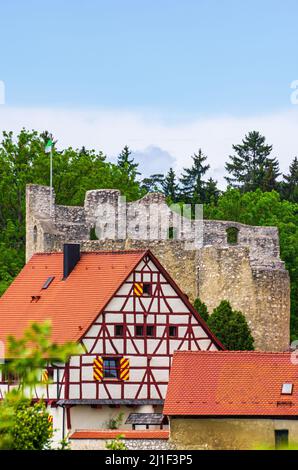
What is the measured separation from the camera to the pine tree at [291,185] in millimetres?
92925

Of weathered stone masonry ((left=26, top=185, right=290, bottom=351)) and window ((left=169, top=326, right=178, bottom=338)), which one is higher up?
weathered stone masonry ((left=26, top=185, right=290, bottom=351))

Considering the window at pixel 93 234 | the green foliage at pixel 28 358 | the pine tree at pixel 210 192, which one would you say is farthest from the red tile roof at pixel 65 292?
the pine tree at pixel 210 192

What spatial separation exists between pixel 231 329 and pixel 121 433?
11.9m

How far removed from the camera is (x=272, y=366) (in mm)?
44000

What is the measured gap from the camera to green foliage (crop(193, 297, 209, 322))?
173ft

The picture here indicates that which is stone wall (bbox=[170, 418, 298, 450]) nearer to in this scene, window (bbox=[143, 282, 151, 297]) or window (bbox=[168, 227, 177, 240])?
window (bbox=[143, 282, 151, 297])

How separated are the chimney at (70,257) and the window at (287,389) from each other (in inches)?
390

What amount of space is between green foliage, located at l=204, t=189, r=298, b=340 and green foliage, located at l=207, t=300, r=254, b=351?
12.7 metres

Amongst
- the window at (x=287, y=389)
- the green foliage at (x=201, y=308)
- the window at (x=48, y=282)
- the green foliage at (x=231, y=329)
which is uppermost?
the window at (x=48, y=282)

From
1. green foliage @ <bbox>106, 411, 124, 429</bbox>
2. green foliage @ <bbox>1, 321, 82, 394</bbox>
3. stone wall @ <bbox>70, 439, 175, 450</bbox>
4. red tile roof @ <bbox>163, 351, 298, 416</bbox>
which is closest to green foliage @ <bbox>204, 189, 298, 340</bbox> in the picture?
green foliage @ <bbox>106, 411, 124, 429</bbox>

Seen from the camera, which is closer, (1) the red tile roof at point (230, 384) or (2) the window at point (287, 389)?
(1) the red tile roof at point (230, 384)

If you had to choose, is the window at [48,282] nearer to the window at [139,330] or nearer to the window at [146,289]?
the window at [146,289]
